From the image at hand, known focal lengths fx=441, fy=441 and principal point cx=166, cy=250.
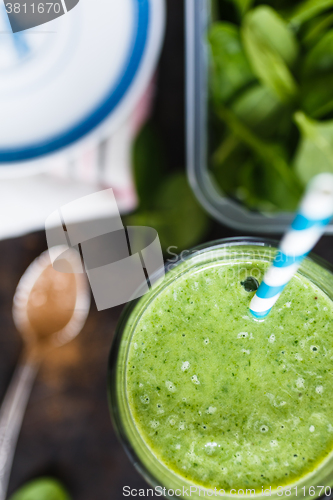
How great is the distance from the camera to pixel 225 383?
0.61 meters

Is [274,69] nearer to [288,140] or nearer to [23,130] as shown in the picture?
[288,140]

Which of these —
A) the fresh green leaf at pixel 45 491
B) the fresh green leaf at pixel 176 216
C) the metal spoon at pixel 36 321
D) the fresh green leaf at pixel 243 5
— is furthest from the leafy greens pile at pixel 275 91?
the fresh green leaf at pixel 45 491

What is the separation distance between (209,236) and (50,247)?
0.28 metres

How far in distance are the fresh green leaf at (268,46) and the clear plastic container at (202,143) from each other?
0.35 feet

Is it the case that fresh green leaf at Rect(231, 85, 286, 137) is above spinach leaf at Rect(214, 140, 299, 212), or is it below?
above

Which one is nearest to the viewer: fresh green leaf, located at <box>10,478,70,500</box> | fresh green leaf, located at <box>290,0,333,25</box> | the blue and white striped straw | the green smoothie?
the blue and white striped straw

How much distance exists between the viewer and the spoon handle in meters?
0.78

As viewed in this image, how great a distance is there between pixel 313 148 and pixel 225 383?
33cm

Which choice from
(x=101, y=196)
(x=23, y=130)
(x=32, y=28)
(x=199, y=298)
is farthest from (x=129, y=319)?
(x=32, y=28)

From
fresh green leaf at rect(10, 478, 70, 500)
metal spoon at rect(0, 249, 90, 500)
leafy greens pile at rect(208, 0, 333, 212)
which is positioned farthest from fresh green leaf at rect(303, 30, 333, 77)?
fresh green leaf at rect(10, 478, 70, 500)

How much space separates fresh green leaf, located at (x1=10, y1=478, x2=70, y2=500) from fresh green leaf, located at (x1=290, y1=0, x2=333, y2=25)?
2.62 ft

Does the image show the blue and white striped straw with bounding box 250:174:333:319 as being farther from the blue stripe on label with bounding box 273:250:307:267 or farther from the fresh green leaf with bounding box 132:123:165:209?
the fresh green leaf with bounding box 132:123:165:209

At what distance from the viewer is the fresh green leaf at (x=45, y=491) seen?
0.76 meters

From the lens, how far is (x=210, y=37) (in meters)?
0.54
